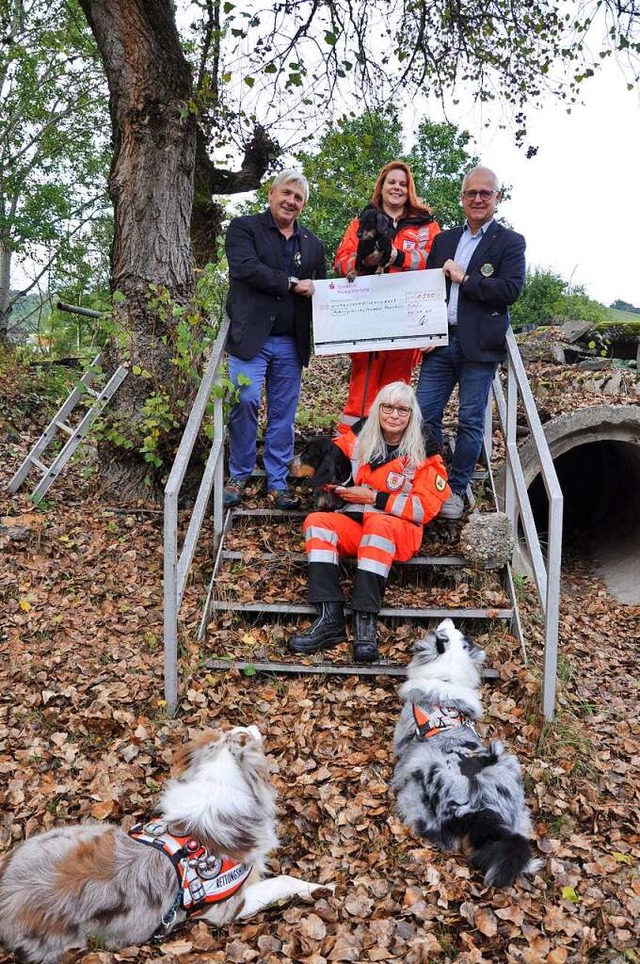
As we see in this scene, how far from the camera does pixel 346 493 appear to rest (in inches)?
182

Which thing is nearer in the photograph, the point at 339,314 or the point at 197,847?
the point at 197,847

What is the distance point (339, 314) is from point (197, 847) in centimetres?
389

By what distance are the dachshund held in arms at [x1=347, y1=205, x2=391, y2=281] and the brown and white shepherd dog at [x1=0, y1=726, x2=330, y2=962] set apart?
3.63 metres

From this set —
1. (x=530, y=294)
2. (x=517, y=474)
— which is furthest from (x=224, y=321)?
(x=530, y=294)

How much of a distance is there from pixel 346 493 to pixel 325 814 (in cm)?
205

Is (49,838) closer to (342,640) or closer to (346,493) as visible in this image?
(342,640)

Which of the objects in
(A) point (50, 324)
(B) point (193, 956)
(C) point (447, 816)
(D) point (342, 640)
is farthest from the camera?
(A) point (50, 324)

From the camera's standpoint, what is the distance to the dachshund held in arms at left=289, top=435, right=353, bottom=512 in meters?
4.68

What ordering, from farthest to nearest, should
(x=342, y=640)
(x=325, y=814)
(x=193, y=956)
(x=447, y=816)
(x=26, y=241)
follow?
(x=26, y=241)
(x=342, y=640)
(x=325, y=814)
(x=447, y=816)
(x=193, y=956)

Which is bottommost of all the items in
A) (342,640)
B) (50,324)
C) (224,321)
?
(342,640)

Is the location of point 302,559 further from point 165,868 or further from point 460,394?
point 165,868

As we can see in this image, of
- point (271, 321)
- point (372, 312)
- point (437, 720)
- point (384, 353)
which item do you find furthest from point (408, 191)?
point (437, 720)

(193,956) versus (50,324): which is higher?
(50,324)

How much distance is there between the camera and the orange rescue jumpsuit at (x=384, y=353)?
5.12 metres
